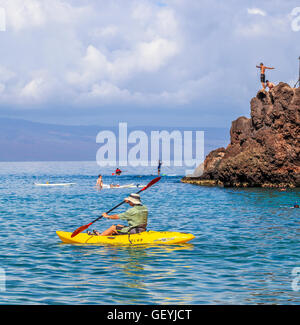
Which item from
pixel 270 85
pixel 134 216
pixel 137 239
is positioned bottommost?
pixel 137 239

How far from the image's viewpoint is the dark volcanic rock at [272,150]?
159 feet

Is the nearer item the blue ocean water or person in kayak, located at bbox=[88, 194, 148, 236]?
the blue ocean water

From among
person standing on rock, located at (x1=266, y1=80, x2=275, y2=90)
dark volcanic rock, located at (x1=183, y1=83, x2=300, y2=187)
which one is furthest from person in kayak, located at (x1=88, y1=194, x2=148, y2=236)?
person standing on rock, located at (x1=266, y1=80, x2=275, y2=90)

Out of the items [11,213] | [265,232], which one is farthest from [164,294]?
[11,213]

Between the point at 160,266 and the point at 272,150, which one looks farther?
the point at 272,150

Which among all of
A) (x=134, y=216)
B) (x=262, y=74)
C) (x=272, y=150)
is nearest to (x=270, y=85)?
(x=262, y=74)

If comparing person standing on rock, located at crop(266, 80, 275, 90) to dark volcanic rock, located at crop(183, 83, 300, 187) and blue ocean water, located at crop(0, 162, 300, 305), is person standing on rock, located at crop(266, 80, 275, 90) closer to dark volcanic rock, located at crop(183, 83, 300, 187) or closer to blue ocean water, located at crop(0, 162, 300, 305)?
dark volcanic rock, located at crop(183, 83, 300, 187)

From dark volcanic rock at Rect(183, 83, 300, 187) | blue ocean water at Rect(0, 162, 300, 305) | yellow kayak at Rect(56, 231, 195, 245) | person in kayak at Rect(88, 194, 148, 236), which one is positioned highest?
dark volcanic rock at Rect(183, 83, 300, 187)

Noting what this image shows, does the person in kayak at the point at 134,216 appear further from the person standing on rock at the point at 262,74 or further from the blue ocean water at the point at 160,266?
the person standing on rock at the point at 262,74

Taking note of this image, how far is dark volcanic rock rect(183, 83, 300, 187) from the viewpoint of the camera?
159 ft

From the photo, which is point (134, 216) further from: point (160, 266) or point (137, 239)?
point (160, 266)

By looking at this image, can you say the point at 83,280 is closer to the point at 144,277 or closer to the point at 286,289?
the point at 144,277

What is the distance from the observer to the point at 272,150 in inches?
1939

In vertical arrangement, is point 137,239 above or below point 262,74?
below
